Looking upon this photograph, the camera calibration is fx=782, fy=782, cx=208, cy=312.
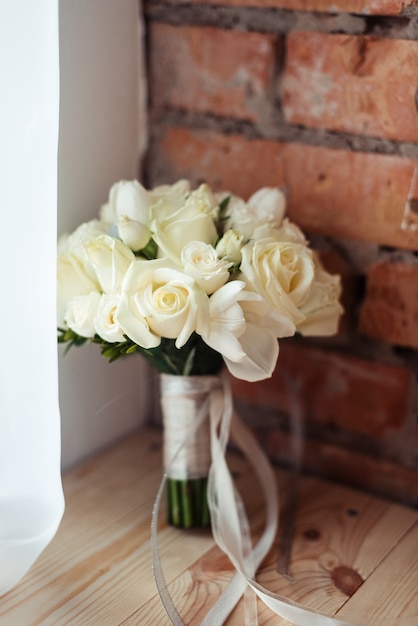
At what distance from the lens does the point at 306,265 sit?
30.5 inches

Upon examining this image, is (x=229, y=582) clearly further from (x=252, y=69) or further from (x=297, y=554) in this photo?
(x=252, y=69)

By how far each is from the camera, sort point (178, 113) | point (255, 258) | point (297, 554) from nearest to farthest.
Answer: point (255, 258), point (297, 554), point (178, 113)

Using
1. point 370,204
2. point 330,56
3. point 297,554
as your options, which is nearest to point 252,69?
point 330,56

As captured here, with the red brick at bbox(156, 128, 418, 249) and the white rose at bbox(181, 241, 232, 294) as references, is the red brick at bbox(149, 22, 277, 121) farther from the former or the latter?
the white rose at bbox(181, 241, 232, 294)

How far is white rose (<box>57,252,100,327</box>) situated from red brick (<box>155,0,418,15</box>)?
0.36m

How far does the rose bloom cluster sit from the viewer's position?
72 cm

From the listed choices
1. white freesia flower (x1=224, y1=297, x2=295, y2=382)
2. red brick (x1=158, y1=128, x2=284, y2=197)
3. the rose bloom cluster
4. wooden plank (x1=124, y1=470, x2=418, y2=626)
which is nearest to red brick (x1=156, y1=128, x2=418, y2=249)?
red brick (x1=158, y1=128, x2=284, y2=197)

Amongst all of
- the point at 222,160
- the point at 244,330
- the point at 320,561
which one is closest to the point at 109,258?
the point at 244,330

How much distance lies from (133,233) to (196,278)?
8 centimetres

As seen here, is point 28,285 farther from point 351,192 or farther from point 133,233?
point 351,192

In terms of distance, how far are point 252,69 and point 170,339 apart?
0.36m

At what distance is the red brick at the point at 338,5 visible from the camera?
0.81 m

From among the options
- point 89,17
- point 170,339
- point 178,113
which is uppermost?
point 89,17

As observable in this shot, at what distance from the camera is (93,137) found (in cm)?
94
